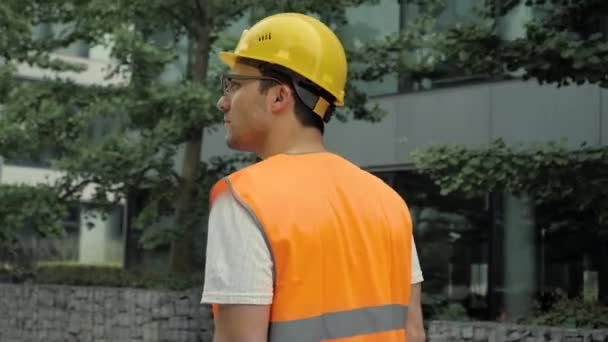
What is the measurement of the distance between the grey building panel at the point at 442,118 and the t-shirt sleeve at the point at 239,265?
11995 millimetres

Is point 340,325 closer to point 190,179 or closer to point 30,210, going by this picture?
point 30,210

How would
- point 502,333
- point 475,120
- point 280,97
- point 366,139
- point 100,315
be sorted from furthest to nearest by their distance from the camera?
point 366,139, point 475,120, point 100,315, point 502,333, point 280,97

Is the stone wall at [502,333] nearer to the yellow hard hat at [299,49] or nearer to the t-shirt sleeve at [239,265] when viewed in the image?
the yellow hard hat at [299,49]

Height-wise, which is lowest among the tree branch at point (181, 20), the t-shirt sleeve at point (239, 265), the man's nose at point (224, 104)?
the t-shirt sleeve at point (239, 265)

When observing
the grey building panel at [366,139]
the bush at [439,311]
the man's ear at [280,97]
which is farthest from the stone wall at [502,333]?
the man's ear at [280,97]

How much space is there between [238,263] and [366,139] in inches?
538

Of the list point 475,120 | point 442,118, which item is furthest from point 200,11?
point 475,120

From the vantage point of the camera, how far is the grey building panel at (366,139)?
50.6 feet

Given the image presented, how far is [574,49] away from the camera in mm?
8031

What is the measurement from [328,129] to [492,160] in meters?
7.33

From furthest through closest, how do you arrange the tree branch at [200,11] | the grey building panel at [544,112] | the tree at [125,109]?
the grey building panel at [544,112] → the tree branch at [200,11] → the tree at [125,109]

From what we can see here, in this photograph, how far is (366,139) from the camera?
15742 millimetres

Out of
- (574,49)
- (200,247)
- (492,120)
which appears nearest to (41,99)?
(200,247)

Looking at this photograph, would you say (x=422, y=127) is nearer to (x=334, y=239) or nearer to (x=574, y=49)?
(x=574, y=49)
